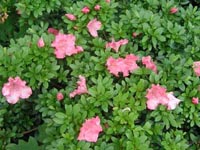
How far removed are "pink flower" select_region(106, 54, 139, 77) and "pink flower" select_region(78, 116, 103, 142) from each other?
1.09ft

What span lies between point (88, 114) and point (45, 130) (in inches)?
11.0

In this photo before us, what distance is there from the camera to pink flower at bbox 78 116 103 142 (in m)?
2.30

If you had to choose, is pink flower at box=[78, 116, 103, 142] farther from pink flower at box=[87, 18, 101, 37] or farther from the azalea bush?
pink flower at box=[87, 18, 101, 37]

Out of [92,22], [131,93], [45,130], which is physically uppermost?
[92,22]

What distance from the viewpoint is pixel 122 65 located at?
8.39 feet

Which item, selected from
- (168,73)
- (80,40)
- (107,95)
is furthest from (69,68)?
(168,73)

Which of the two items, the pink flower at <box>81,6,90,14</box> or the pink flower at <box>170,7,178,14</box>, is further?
the pink flower at <box>170,7,178,14</box>

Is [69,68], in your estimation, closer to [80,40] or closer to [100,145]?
[80,40]

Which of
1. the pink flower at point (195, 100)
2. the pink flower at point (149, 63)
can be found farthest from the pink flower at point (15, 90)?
the pink flower at point (195, 100)

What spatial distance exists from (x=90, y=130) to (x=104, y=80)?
332mm

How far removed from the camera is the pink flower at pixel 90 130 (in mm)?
2303

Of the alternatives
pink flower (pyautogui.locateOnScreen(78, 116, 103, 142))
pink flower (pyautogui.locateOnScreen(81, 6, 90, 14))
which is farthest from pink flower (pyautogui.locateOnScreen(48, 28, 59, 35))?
pink flower (pyautogui.locateOnScreen(78, 116, 103, 142))

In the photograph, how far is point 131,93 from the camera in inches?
97.7

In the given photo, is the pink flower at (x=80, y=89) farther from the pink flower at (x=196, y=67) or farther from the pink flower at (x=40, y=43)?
the pink flower at (x=196, y=67)
